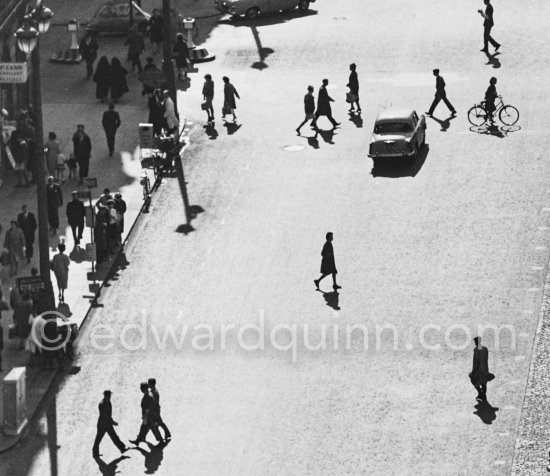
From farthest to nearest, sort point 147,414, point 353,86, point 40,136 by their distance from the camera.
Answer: point 353,86, point 40,136, point 147,414

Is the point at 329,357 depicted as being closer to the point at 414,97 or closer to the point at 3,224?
the point at 3,224

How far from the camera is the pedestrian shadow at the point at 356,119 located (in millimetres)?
56213

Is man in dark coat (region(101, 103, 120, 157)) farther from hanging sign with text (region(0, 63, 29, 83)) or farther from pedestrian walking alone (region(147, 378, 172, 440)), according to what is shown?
pedestrian walking alone (region(147, 378, 172, 440))

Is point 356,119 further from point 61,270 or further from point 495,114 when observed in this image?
point 61,270

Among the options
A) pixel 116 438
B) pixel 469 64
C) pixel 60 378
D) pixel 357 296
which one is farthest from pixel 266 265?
pixel 469 64

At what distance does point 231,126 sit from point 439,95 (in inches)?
251

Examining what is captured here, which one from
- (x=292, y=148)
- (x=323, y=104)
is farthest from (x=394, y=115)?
(x=292, y=148)

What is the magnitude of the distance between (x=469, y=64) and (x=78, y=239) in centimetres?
1791

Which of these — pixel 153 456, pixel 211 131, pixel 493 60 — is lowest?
pixel 153 456

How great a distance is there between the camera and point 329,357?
41.4 metres

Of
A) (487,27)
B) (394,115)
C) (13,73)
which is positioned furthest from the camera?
(487,27)

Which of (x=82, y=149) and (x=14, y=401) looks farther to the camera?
(x=82, y=149)

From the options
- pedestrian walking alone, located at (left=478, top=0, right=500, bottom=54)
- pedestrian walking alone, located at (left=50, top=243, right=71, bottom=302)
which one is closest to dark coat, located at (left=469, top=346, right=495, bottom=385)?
pedestrian walking alone, located at (left=50, top=243, right=71, bottom=302)

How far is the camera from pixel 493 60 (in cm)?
6091
